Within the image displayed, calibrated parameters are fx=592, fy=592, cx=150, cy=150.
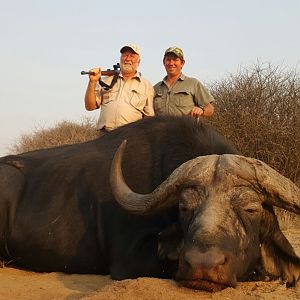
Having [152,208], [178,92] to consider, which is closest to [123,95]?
[178,92]

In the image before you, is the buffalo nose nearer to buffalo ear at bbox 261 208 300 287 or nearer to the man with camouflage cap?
buffalo ear at bbox 261 208 300 287

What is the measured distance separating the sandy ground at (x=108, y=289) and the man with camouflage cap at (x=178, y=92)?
3.36 meters

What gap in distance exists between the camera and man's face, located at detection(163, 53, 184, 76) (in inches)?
352

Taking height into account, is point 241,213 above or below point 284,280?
above

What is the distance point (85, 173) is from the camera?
705 centimetres

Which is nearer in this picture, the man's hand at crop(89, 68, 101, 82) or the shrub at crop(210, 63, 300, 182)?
the man's hand at crop(89, 68, 101, 82)

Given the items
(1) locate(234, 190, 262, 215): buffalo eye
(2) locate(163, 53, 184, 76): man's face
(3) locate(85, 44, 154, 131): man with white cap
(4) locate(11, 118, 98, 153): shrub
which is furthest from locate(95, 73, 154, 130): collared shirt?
(4) locate(11, 118, 98, 153): shrub

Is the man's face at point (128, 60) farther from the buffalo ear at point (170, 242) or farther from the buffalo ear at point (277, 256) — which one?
the buffalo ear at point (277, 256)

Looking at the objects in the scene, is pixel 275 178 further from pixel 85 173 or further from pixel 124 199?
pixel 85 173

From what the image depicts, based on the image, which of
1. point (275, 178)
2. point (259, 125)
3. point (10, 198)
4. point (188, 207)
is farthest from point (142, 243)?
point (259, 125)

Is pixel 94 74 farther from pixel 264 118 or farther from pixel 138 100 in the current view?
pixel 264 118

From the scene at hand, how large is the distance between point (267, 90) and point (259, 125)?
1867 millimetres

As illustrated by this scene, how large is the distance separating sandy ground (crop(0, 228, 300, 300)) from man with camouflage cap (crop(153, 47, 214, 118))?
3.36m

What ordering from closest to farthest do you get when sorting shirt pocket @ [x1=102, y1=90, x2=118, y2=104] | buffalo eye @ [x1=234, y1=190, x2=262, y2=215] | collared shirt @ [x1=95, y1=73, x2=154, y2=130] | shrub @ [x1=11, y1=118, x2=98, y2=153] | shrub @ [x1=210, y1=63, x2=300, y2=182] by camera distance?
buffalo eye @ [x1=234, y1=190, x2=262, y2=215], collared shirt @ [x1=95, y1=73, x2=154, y2=130], shirt pocket @ [x1=102, y1=90, x2=118, y2=104], shrub @ [x1=210, y1=63, x2=300, y2=182], shrub @ [x1=11, y1=118, x2=98, y2=153]
